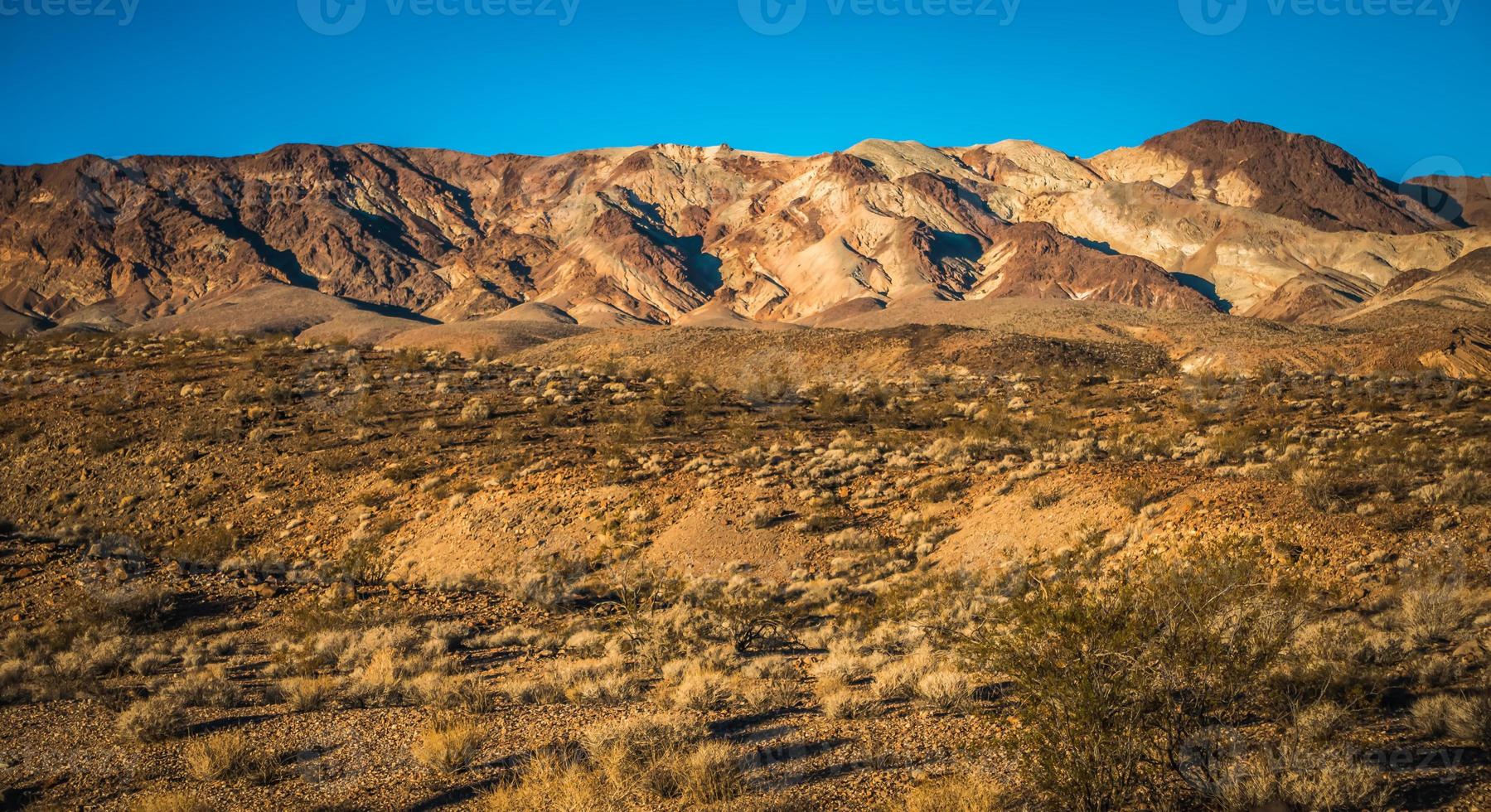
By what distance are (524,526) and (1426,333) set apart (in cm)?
4793

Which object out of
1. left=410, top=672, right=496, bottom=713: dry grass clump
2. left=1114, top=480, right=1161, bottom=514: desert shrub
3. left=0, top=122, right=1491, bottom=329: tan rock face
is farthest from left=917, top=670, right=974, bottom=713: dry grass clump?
left=0, top=122, right=1491, bottom=329: tan rock face

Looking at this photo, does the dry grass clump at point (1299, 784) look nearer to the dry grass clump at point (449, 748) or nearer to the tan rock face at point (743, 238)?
the dry grass clump at point (449, 748)

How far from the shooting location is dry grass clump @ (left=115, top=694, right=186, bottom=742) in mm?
8531

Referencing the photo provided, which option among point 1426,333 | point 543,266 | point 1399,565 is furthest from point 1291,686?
point 543,266

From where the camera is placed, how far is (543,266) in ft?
552

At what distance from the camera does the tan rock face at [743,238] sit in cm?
13750

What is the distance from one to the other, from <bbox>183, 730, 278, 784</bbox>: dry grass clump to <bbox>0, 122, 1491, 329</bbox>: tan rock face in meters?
124

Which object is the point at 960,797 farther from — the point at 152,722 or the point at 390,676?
the point at 152,722

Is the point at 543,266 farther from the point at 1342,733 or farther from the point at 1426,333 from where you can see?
the point at 1342,733

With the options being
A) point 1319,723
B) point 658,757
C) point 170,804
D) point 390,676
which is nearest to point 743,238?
point 390,676

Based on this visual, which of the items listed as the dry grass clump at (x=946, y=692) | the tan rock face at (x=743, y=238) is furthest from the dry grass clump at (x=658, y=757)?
the tan rock face at (x=743, y=238)

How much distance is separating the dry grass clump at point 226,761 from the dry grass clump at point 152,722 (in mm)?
636

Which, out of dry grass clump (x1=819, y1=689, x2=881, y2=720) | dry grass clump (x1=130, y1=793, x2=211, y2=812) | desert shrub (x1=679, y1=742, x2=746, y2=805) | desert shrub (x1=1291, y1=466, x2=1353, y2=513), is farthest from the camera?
desert shrub (x1=1291, y1=466, x2=1353, y2=513)

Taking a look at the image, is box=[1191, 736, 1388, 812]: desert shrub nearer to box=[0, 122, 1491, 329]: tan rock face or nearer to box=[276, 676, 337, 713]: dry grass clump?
box=[276, 676, 337, 713]: dry grass clump
